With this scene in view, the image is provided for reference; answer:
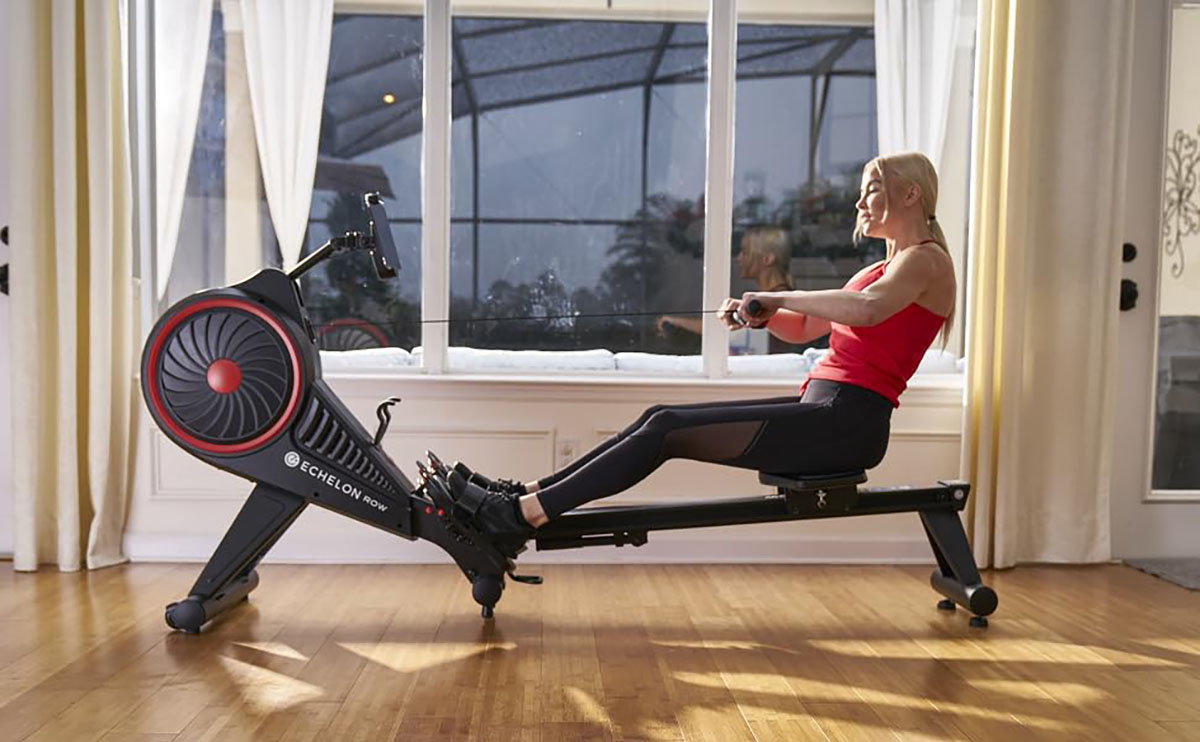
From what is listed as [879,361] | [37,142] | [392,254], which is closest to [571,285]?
[392,254]

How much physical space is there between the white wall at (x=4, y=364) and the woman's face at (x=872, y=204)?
260cm

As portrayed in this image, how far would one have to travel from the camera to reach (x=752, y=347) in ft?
12.1

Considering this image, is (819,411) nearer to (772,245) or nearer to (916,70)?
(772,245)

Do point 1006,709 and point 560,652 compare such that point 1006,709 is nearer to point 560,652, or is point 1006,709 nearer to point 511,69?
point 560,652

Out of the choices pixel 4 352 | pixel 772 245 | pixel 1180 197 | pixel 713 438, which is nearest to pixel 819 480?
pixel 713 438

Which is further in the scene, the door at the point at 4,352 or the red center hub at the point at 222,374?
the door at the point at 4,352

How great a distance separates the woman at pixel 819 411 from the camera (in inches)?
99.3

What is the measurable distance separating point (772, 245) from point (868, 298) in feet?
3.82

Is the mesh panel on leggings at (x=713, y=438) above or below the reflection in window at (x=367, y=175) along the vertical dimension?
below

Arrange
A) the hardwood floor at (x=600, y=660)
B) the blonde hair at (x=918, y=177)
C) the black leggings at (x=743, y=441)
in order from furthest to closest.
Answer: the blonde hair at (x=918, y=177) → the black leggings at (x=743, y=441) → the hardwood floor at (x=600, y=660)

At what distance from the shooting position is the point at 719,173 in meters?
3.57

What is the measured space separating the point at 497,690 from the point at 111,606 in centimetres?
127

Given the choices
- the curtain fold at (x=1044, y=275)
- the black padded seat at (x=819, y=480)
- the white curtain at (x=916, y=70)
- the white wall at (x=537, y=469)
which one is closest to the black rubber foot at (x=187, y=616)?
the white wall at (x=537, y=469)

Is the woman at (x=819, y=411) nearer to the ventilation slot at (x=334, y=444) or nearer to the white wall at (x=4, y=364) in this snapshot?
the ventilation slot at (x=334, y=444)
